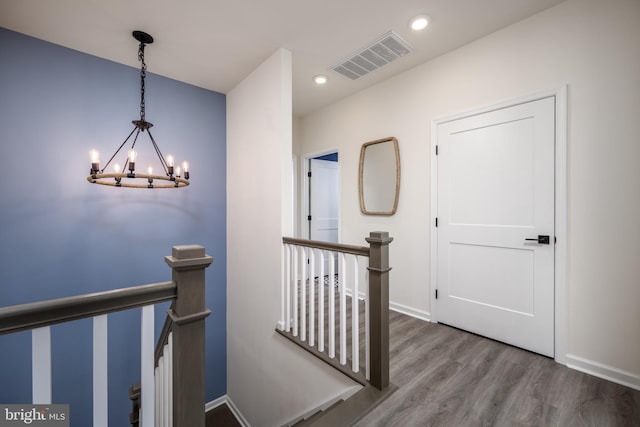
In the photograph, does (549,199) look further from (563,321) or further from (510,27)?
(510,27)

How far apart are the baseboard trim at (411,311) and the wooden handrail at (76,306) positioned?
250 cm

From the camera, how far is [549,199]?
6.79ft

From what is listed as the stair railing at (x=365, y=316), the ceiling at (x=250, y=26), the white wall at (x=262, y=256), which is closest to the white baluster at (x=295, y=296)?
the stair railing at (x=365, y=316)

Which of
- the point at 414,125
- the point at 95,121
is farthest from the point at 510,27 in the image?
the point at 95,121

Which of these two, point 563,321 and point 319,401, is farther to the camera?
point 319,401

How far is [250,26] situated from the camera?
2320 millimetres

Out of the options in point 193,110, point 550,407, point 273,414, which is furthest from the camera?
point 193,110

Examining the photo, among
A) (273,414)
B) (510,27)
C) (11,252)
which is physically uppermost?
(510,27)

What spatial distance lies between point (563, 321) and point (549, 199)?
0.90m

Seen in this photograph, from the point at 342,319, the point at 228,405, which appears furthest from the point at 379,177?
the point at 228,405

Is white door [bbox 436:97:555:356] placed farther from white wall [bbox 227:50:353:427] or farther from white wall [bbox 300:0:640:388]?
white wall [bbox 227:50:353:427]

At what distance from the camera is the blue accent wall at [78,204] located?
7.86 feet

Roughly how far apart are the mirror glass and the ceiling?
845 millimetres

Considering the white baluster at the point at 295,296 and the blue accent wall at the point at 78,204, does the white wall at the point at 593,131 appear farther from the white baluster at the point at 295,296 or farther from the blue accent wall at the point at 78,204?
the blue accent wall at the point at 78,204
